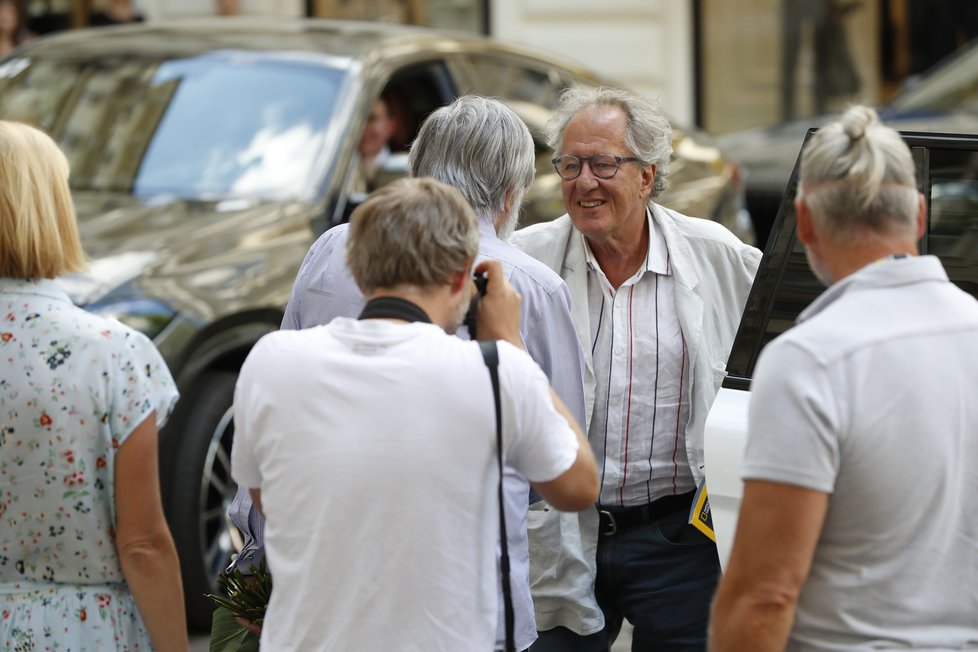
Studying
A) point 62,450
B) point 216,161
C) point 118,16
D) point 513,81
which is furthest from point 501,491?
point 118,16

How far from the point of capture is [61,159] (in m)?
3.14

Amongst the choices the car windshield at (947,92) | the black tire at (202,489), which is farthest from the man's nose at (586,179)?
the car windshield at (947,92)

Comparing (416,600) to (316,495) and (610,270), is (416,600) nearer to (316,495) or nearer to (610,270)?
(316,495)

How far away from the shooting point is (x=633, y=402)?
3.61 metres

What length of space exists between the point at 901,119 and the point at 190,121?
4834 millimetres

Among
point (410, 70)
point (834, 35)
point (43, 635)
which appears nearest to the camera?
point (43, 635)

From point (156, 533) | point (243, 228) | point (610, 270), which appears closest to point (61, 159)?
point (156, 533)

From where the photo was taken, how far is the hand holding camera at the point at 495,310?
273cm

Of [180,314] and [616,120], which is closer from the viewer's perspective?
[616,120]

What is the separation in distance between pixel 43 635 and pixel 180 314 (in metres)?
2.28

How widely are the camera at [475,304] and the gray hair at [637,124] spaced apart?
0.98 metres

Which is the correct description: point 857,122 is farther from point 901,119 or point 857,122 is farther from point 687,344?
point 901,119

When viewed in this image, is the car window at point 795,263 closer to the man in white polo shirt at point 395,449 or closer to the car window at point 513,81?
the man in white polo shirt at point 395,449

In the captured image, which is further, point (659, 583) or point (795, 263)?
point (659, 583)
